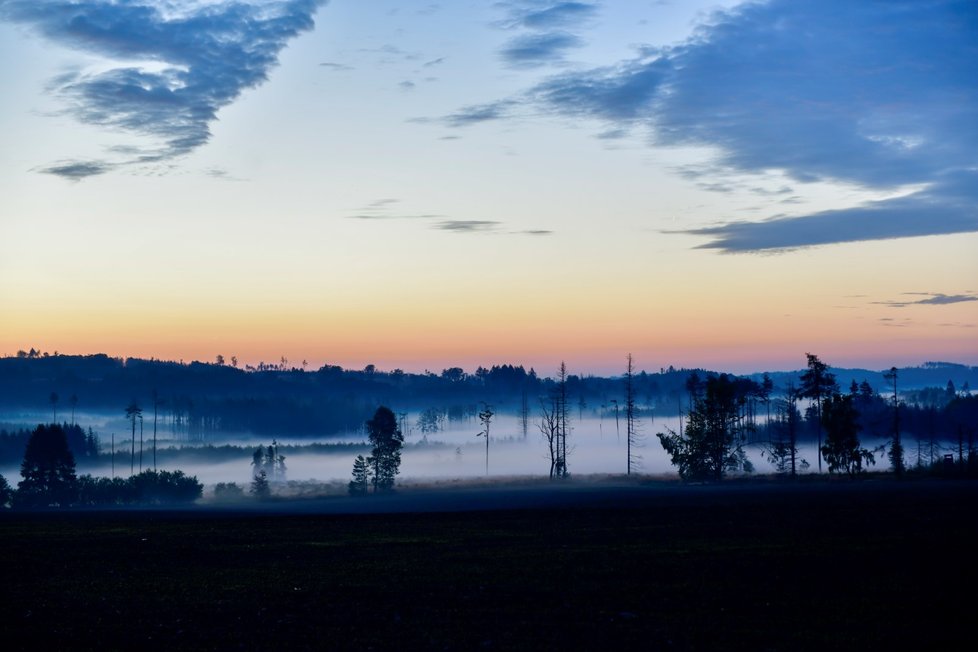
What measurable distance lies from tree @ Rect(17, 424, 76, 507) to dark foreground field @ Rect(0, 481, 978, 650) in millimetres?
62481

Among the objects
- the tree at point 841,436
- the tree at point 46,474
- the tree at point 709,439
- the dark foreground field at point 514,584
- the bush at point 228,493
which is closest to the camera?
the dark foreground field at point 514,584

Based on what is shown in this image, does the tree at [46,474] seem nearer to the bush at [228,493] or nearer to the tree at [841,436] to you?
the bush at [228,493]

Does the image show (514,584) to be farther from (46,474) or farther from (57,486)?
(46,474)

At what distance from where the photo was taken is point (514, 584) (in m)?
26.3

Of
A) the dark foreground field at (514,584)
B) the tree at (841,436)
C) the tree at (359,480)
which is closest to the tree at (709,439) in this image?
the tree at (841,436)

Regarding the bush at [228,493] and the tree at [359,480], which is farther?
the bush at [228,493]

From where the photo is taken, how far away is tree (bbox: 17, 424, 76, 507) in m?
103

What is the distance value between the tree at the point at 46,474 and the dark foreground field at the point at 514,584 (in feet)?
205

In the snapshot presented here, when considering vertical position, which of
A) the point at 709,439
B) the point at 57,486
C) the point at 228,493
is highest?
the point at 709,439

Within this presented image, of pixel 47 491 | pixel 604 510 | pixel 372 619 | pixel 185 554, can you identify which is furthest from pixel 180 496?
pixel 372 619

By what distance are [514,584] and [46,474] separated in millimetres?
93441

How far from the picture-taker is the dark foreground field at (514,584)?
2019 centimetres

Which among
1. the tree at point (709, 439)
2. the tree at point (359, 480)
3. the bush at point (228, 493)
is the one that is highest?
the tree at point (709, 439)

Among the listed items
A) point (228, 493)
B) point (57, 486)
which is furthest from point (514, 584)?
point (228, 493)
